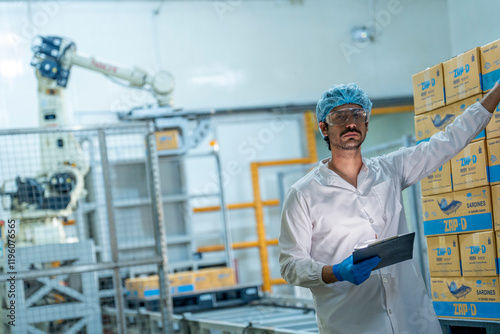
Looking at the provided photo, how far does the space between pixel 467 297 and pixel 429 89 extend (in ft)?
3.27

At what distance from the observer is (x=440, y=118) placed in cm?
308

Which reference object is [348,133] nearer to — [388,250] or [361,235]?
[361,235]

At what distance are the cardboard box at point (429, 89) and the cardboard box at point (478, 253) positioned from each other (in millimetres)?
636

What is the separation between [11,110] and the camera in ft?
30.2

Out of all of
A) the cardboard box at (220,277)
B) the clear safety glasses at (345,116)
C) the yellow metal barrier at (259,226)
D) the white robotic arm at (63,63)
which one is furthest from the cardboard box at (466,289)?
the yellow metal barrier at (259,226)

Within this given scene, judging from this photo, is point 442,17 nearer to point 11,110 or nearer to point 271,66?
point 271,66

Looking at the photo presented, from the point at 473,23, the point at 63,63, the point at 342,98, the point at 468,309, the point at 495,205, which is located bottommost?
the point at 468,309

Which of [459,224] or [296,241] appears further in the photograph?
[459,224]

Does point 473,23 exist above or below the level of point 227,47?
→ below

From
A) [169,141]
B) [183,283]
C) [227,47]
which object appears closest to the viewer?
[183,283]

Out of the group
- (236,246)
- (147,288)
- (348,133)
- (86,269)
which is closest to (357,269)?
(348,133)

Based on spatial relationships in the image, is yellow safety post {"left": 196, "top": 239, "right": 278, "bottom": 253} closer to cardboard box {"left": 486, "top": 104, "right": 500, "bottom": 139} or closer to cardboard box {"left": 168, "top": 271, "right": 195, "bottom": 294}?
cardboard box {"left": 168, "top": 271, "right": 195, "bottom": 294}

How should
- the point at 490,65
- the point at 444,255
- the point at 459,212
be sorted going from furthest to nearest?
the point at 444,255 → the point at 459,212 → the point at 490,65

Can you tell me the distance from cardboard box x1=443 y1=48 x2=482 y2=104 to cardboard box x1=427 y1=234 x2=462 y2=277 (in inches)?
26.0
